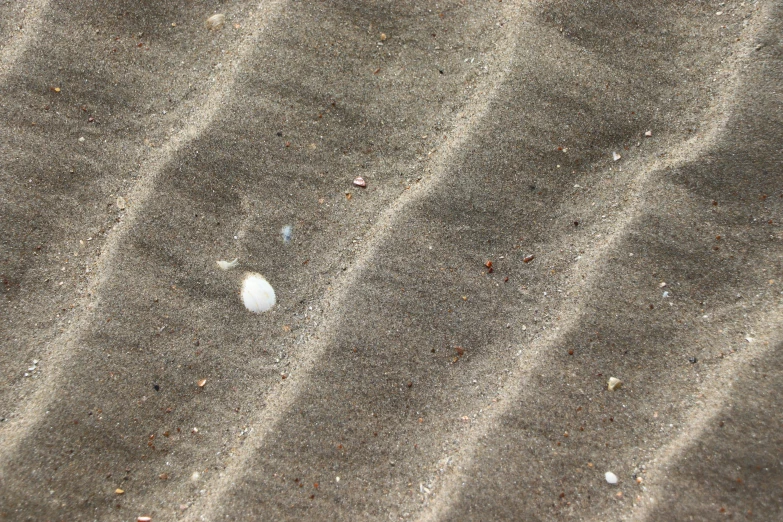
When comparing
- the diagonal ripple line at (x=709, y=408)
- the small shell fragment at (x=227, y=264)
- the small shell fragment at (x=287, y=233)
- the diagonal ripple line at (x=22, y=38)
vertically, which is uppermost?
the diagonal ripple line at (x=22, y=38)

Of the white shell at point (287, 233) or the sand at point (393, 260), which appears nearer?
the sand at point (393, 260)

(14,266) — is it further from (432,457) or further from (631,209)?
(631,209)

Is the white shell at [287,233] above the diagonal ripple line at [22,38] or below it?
below

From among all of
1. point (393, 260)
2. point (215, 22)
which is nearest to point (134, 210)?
point (215, 22)

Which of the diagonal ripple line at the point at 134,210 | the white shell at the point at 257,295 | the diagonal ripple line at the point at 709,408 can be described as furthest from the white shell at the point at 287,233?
the diagonal ripple line at the point at 709,408

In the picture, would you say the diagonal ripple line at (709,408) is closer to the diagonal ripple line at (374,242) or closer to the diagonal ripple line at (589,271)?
the diagonal ripple line at (589,271)

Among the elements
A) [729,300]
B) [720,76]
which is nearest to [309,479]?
[729,300]

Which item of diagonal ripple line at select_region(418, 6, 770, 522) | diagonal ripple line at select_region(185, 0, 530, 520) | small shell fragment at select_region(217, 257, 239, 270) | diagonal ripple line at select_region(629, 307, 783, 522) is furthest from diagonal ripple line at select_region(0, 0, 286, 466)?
diagonal ripple line at select_region(629, 307, 783, 522)

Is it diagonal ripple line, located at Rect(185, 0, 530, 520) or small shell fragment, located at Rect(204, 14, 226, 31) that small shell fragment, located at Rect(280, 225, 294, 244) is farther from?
small shell fragment, located at Rect(204, 14, 226, 31)
